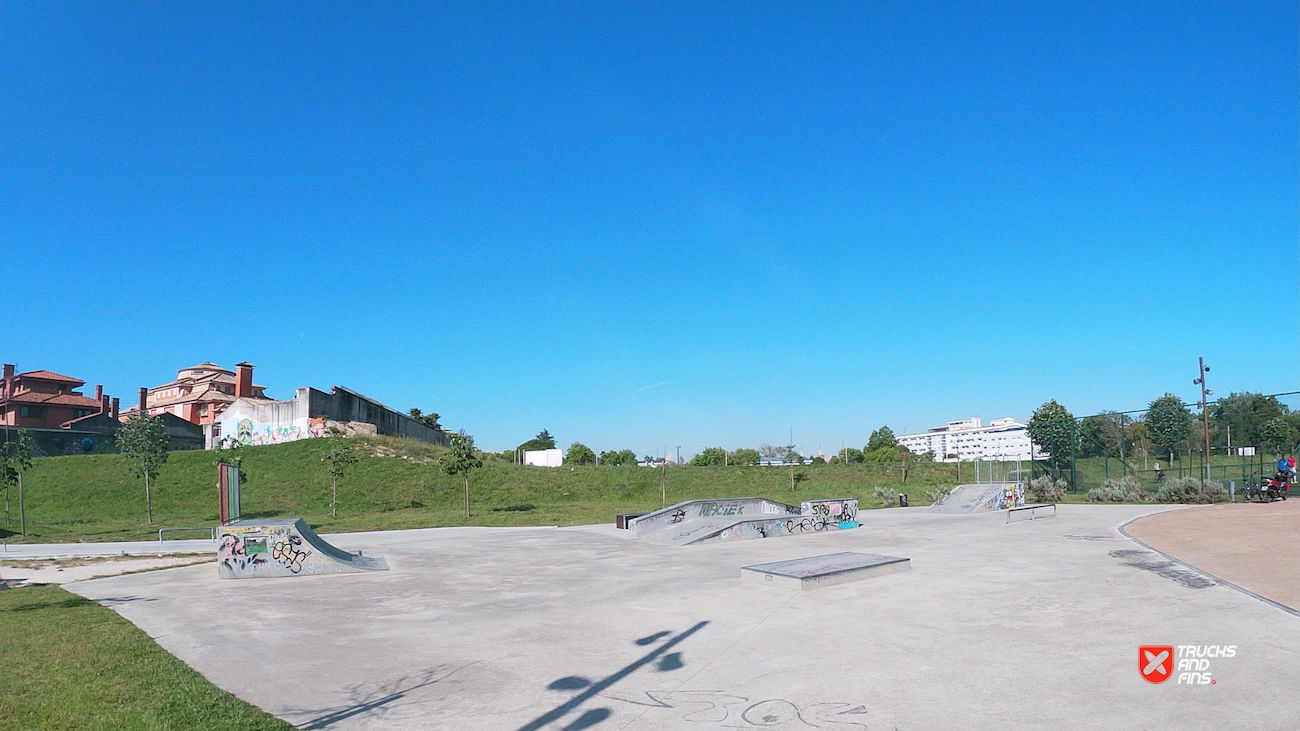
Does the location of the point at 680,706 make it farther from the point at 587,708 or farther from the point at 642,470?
the point at 642,470

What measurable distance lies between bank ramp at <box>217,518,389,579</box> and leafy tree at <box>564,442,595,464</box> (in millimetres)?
64104

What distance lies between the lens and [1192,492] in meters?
28.4

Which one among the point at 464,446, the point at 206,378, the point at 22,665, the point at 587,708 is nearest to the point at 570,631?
the point at 587,708

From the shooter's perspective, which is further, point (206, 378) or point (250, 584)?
point (206, 378)

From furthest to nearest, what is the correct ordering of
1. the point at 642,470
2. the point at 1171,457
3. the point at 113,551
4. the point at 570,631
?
1. the point at 642,470
2. the point at 1171,457
3. the point at 113,551
4. the point at 570,631

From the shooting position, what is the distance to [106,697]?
19.5 feet

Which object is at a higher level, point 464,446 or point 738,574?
point 464,446

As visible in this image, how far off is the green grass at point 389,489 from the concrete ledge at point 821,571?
14.8 meters

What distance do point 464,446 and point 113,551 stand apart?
11681 millimetres

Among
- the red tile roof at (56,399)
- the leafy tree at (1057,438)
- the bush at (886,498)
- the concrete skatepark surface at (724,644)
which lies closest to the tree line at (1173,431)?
the leafy tree at (1057,438)

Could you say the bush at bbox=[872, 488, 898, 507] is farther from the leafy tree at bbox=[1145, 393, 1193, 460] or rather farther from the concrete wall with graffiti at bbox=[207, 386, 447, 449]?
the concrete wall with graffiti at bbox=[207, 386, 447, 449]

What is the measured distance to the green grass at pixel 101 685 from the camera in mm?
5418

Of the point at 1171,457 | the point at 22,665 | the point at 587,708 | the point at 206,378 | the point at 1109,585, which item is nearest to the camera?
the point at 587,708

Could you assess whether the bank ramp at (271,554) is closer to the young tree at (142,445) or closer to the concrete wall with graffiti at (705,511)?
the concrete wall with graffiti at (705,511)
